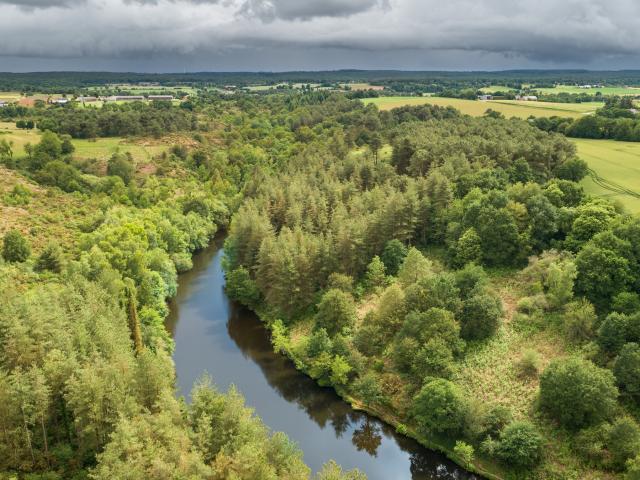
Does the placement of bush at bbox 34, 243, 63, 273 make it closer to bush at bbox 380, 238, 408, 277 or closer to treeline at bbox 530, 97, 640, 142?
bush at bbox 380, 238, 408, 277

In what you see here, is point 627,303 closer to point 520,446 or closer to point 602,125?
point 520,446

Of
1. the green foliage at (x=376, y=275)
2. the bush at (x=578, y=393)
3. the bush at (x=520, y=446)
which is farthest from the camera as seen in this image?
the green foliage at (x=376, y=275)

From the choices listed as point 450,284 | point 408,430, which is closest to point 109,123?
point 450,284

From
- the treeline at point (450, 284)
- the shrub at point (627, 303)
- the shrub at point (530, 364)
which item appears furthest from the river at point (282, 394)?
the shrub at point (627, 303)

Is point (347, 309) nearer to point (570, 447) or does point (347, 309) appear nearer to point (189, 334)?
point (189, 334)

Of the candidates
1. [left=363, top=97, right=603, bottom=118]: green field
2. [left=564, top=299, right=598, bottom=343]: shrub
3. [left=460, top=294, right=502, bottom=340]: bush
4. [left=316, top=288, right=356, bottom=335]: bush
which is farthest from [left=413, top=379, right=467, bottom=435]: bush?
[left=363, top=97, right=603, bottom=118]: green field

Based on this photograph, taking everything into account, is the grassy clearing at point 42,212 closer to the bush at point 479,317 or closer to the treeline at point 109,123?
the treeline at point 109,123
